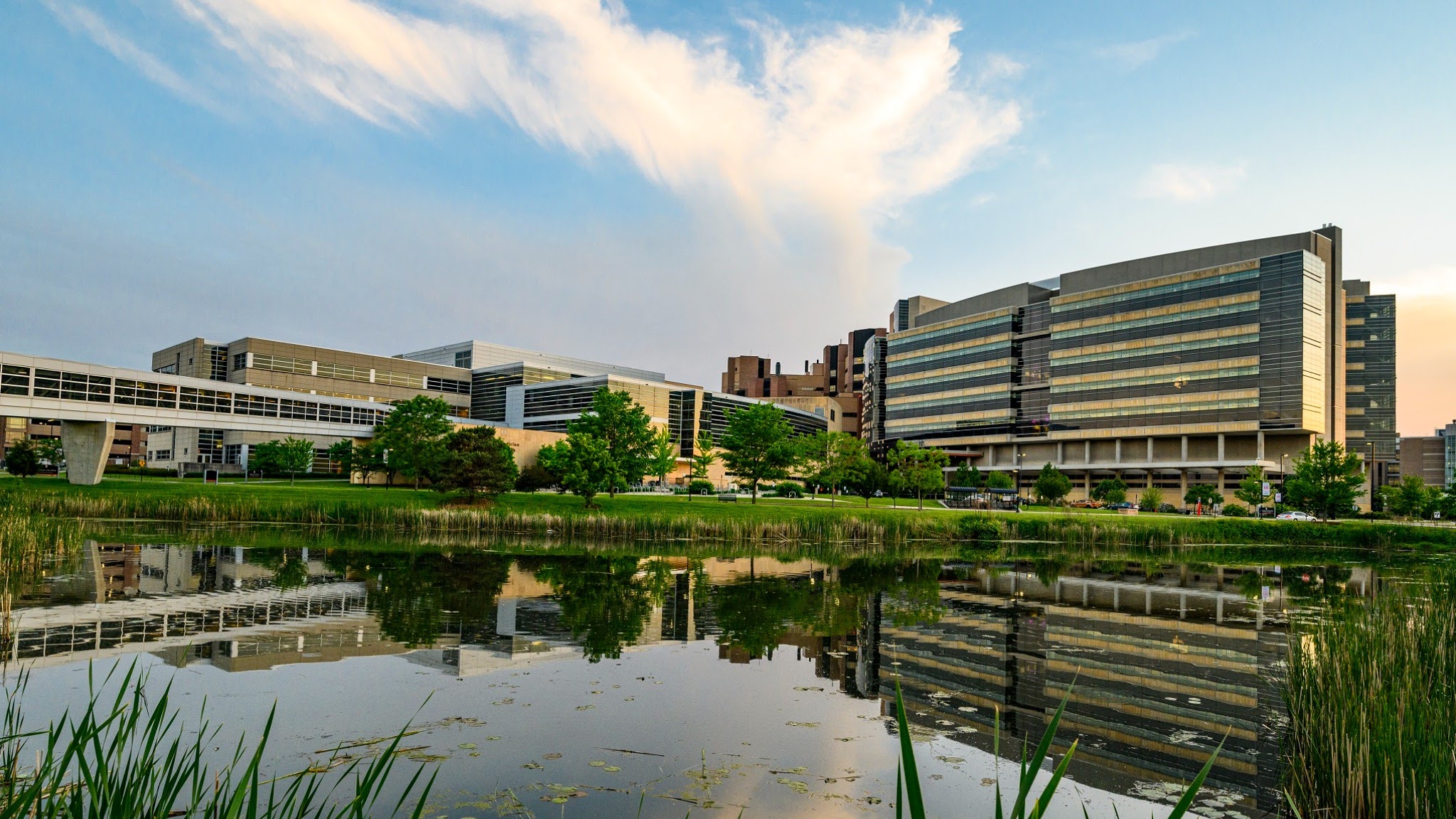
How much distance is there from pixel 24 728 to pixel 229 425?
2828 inches

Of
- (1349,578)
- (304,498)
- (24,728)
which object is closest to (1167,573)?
(1349,578)

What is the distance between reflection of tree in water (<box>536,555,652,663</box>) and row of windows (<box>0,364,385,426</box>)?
4850cm

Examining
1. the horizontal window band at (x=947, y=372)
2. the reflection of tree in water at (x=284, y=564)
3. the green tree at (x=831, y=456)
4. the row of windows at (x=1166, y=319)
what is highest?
the row of windows at (x=1166, y=319)

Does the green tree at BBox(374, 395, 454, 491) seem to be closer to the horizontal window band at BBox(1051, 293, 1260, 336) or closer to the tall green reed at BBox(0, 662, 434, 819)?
the tall green reed at BBox(0, 662, 434, 819)

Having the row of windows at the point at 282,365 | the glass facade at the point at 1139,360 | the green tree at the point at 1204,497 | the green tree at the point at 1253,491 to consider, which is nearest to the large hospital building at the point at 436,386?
the row of windows at the point at 282,365

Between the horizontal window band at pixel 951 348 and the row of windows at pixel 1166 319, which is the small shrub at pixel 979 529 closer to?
the row of windows at pixel 1166 319

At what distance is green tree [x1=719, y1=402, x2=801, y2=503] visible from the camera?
212 ft

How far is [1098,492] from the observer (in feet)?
326

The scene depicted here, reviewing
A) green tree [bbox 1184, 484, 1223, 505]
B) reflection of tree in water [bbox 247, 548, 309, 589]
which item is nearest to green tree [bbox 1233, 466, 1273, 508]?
green tree [bbox 1184, 484, 1223, 505]

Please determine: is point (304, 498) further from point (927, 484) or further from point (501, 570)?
point (927, 484)

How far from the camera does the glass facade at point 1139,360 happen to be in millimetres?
96188

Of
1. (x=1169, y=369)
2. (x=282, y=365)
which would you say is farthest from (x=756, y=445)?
(x=282, y=365)

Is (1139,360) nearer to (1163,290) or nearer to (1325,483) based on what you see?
(1163,290)

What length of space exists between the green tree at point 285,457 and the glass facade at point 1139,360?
91.0 metres
